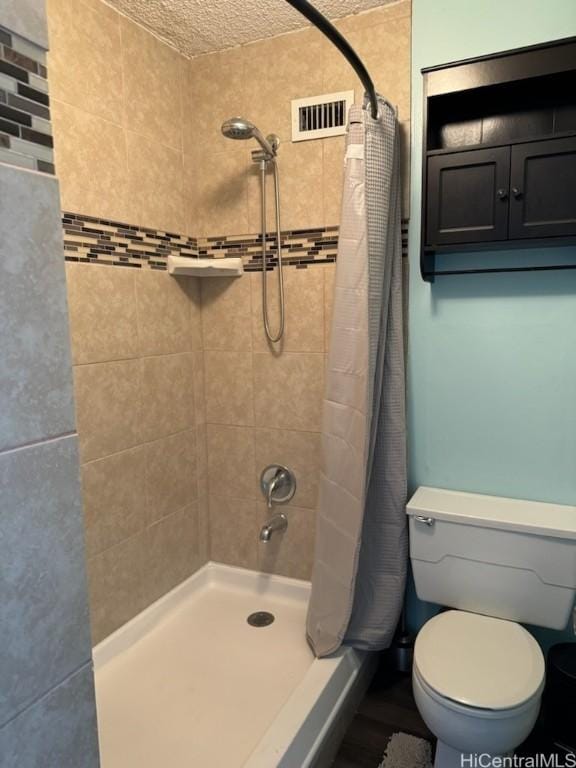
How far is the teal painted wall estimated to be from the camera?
5.62 feet

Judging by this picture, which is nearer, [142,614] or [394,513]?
[394,513]

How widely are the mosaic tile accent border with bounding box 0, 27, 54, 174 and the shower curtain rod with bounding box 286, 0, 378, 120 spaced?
686 mm

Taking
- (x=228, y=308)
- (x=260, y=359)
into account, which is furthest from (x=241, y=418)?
(x=228, y=308)

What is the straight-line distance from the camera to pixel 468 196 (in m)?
1.72

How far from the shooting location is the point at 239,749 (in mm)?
1552

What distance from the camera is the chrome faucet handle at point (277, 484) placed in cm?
224

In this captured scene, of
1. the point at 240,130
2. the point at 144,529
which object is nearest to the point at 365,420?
the point at 144,529

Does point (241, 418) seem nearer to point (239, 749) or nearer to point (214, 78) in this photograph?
point (239, 749)

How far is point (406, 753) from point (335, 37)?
2.09 metres

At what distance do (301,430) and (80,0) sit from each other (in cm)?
169

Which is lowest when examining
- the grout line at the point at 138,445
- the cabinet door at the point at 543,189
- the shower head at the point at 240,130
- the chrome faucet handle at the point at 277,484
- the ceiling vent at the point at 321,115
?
the chrome faucet handle at the point at 277,484

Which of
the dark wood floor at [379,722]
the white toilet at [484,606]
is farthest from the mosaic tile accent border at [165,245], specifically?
the dark wood floor at [379,722]

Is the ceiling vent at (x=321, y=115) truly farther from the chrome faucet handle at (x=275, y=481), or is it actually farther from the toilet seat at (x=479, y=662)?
the toilet seat at (x=479, y=662)

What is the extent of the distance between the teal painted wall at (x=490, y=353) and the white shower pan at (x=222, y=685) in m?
0.77
